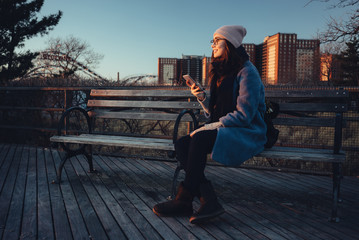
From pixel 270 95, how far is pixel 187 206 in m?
1.79

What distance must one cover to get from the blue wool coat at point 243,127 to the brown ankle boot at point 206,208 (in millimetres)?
260

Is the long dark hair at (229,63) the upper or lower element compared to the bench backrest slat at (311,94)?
upper

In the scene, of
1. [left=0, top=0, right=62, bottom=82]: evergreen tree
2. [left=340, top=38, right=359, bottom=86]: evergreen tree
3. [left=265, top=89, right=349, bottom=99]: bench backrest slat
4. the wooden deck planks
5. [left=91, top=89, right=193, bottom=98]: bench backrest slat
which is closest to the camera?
the wooden deck planks

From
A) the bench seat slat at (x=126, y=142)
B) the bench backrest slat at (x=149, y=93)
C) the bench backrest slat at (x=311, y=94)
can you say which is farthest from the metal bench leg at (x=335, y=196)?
the bench backrest slat at (x=149, y=93)

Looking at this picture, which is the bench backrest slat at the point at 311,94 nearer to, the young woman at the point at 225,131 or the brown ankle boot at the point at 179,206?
the young woman at the point at 225,131

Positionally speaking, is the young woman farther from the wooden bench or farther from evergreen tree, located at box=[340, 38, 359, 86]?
evergreen tree, located at box=[340, 38, 359, 86]

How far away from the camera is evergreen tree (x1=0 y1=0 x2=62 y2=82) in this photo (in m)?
17.3

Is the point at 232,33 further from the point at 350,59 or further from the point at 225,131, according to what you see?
the point at 350,59

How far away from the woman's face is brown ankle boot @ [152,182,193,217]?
1178mm

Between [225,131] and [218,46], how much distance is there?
0.78 metres

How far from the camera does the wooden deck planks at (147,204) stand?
2.25 m

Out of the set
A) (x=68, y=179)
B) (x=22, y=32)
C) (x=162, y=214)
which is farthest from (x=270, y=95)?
(x=22, y=32)

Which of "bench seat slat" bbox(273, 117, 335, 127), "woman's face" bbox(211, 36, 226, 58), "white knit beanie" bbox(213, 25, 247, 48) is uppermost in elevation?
"white knit beanie" bbox(213, 25, 247, 48)

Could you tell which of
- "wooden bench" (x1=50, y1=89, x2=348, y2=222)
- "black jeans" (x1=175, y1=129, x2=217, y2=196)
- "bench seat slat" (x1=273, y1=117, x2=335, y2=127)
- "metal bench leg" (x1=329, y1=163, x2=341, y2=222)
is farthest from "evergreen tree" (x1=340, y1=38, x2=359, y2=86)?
"black jeans" (x1=175, y1=129, x2=217, y2=196)
